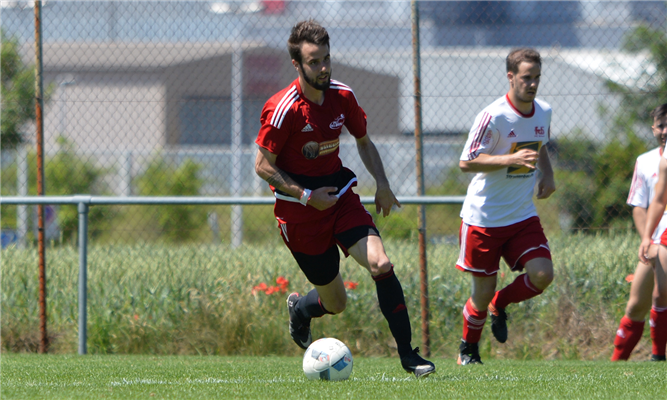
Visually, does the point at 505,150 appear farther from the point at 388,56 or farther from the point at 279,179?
the point at 388,56

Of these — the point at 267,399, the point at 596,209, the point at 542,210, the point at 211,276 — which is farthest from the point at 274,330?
the point at 542,210

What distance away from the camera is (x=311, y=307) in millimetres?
4926

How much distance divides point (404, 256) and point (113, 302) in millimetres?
2752

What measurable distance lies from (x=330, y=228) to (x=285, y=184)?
1.46 ft

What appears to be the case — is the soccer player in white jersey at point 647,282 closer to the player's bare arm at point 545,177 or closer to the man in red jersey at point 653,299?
the man in red jersey at point 653,299

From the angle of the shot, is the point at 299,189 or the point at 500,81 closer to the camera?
the point at 299,189

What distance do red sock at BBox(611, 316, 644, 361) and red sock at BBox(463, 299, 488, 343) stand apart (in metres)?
1.16

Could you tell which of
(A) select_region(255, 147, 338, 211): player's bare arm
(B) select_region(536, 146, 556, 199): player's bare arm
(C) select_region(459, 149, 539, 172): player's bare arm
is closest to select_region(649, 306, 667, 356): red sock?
(B) select_region(536, 146, 556, 199): player's bare arm

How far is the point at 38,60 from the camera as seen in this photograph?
6559 mm

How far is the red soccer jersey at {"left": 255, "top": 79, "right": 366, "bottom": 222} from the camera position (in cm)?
406

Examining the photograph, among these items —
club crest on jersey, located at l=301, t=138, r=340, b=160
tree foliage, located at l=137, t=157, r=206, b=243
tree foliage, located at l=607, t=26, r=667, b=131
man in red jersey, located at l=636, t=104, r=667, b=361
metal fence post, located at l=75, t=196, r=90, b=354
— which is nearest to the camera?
club crest on jersey, located at l=301, t=138, r=340, b=160

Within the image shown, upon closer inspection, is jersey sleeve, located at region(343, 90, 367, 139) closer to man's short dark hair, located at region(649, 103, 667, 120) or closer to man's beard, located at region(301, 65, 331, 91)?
man's beard, located at region(301, 65, 331, 91)

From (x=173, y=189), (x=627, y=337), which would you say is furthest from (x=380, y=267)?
(x=173, y=189)

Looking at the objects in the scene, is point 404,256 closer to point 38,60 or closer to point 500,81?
point 38,60
